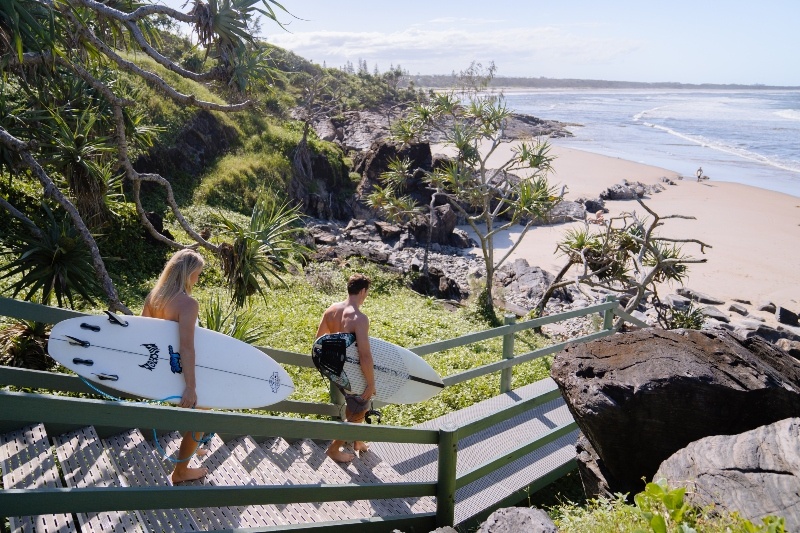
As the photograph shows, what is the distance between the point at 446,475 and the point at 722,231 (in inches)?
1068

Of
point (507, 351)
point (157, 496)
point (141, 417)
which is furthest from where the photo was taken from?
point (507, 351)

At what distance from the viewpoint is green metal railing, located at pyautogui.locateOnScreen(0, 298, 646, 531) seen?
219 centimetres

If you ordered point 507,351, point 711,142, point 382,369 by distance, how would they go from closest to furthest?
point 382,369, point 507,351, point 711,142

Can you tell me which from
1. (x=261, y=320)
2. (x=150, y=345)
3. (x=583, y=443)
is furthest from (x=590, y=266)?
(x=150, y=345)

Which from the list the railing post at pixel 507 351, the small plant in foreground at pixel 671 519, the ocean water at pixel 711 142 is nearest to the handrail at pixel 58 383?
the small plant in foreground at pixel 671 519

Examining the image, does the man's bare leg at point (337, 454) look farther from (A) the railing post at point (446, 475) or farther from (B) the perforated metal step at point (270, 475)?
(A) the railing post at point (446, 475)

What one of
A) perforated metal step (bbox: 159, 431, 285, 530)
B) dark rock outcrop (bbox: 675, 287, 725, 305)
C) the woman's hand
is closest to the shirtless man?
perforated metal step (bbox: 159, 431, 285, 530)

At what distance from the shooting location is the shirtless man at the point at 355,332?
461 centimetres

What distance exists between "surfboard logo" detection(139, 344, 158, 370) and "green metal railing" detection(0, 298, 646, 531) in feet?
1.18

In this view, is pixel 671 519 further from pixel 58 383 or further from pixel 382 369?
pixel 58 383

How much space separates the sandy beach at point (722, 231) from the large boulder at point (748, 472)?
1064 cm

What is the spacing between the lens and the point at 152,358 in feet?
12.9

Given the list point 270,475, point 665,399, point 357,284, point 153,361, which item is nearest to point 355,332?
point 357,284

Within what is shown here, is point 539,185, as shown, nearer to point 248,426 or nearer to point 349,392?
point 349,392
